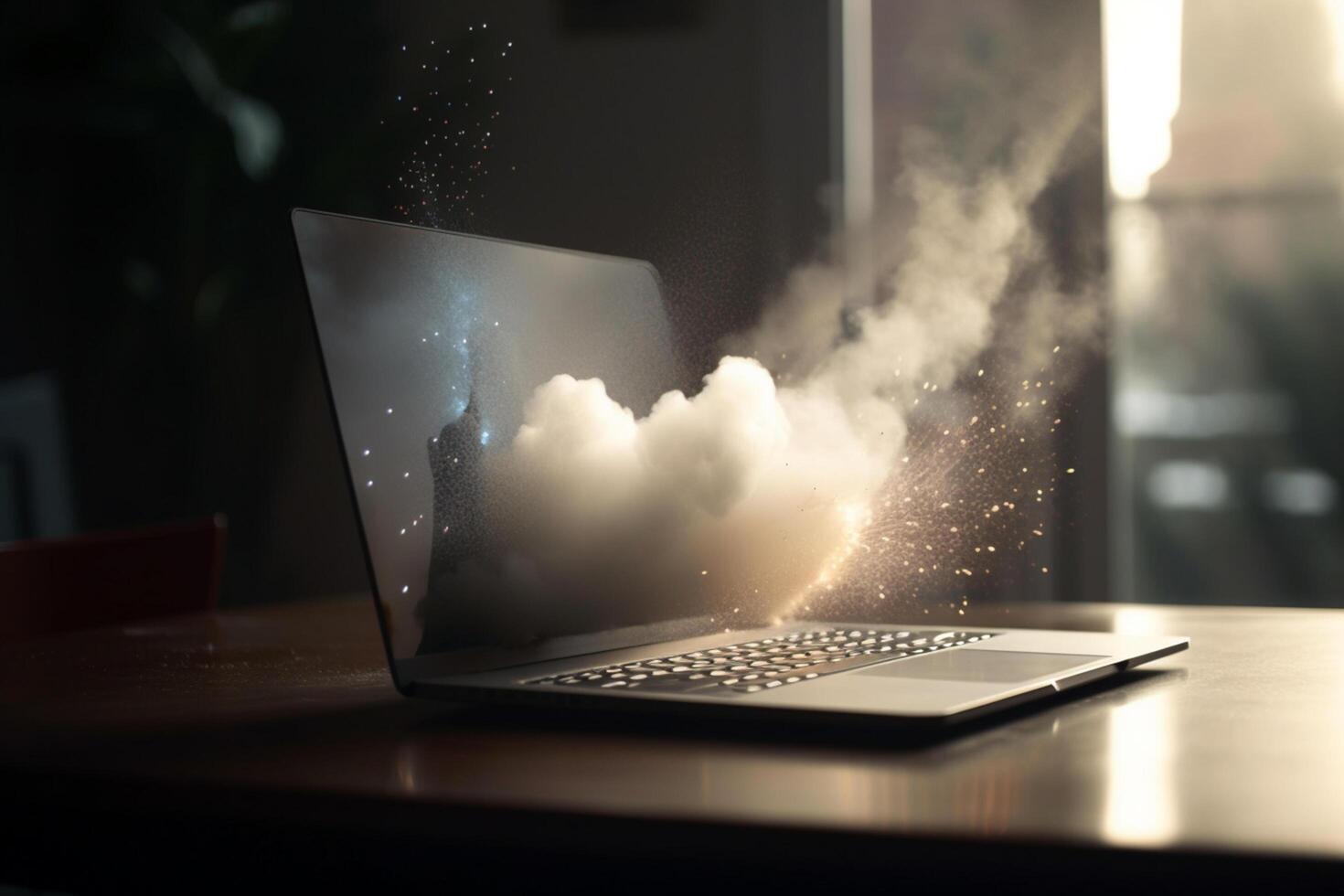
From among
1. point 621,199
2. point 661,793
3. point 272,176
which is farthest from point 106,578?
point 272,176

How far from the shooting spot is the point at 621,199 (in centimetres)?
248

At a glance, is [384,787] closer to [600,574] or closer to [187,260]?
[600,574]

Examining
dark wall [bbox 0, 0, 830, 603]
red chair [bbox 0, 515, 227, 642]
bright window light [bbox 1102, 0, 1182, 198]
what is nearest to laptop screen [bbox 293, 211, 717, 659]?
red chair [bbox 0, 515, 227, 642]

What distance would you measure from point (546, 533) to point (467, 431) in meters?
0.08

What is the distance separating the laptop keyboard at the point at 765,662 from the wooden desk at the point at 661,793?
0.03m

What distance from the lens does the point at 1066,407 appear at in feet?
9.05

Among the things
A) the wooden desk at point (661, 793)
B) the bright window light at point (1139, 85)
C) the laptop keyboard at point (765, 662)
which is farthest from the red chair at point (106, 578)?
the bright window light at point (1139, 85)

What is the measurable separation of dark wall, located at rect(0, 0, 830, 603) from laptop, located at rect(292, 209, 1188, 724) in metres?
1.37

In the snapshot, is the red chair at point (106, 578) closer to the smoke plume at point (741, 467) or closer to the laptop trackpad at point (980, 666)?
the smoke plume at point (741, 467)

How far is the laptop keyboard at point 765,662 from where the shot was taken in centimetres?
68

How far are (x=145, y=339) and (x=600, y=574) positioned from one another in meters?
2.35

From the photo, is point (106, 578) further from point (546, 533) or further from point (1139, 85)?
point (1139, 85)

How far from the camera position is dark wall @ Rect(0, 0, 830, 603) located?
2643mm

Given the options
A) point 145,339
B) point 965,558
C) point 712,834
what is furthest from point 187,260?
point 712,834
